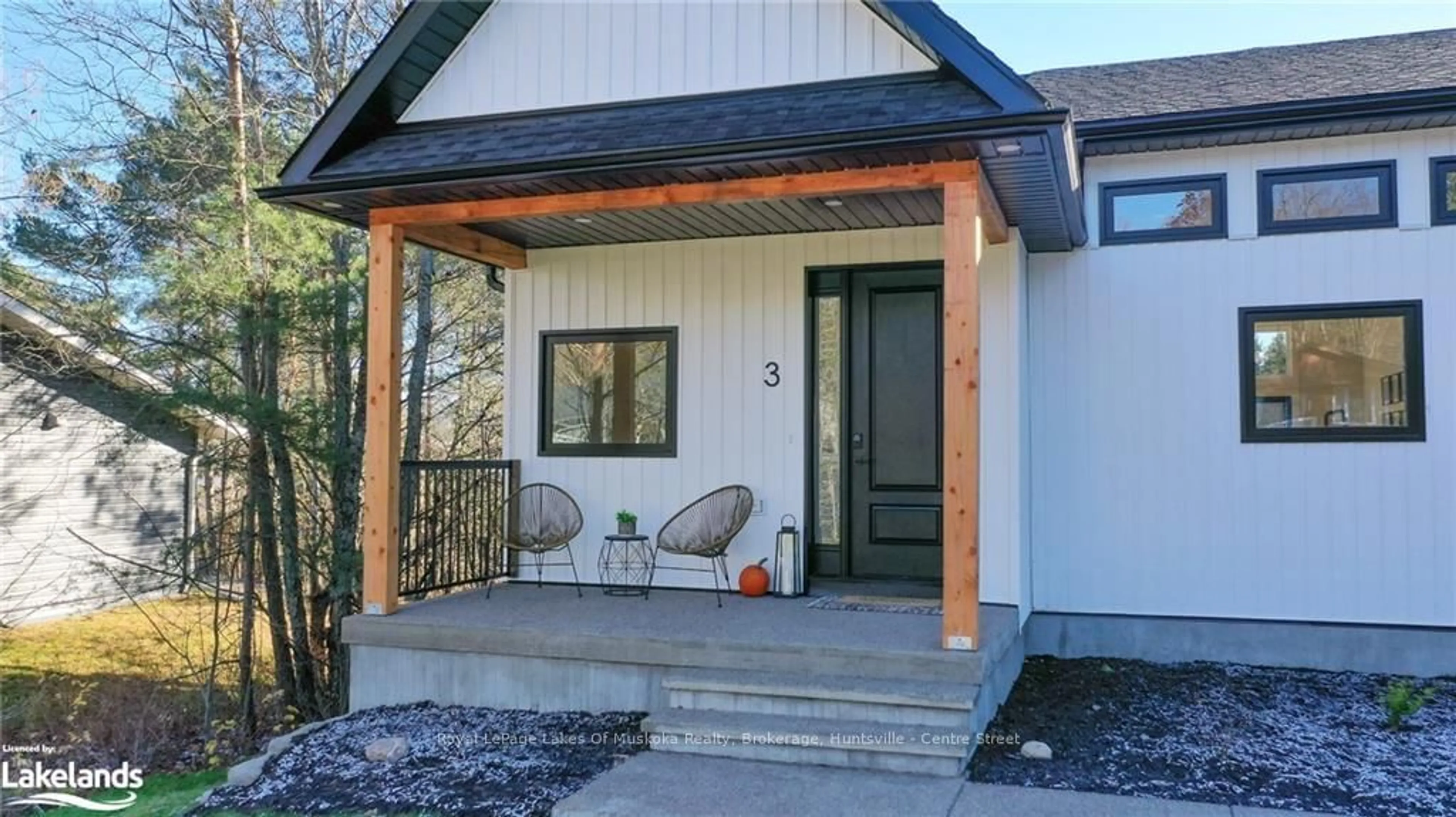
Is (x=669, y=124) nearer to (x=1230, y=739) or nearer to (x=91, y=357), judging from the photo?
(x=1230, y=739)

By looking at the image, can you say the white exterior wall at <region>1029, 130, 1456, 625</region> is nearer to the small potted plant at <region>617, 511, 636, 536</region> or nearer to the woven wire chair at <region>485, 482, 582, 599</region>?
the small potted plant at <region>617, 511, 636, 536</region>

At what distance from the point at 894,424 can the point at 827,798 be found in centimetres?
307

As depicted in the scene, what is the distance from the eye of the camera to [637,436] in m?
6.77

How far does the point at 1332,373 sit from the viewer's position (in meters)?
5.87

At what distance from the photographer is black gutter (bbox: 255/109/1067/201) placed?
4.16 meters

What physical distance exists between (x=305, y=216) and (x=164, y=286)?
4.06 ft

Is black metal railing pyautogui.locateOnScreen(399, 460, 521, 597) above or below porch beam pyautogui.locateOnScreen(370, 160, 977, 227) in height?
below

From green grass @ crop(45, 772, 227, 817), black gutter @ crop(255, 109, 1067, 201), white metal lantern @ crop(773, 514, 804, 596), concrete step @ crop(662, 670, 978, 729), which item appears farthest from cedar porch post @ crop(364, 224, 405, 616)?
white metal lantern @ crop(773, 514, 804, 596)

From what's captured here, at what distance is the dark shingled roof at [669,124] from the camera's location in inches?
178

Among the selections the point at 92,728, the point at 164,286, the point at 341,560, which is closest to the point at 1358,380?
the point at 341,560

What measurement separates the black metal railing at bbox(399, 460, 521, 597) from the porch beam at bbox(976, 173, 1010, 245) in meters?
3.55

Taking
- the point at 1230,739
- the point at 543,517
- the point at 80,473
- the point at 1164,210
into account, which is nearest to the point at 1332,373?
the point at 1164,210

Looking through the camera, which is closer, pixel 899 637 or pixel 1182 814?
pixel 1182 814

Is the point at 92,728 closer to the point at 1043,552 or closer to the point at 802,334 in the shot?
the point at 802,334
